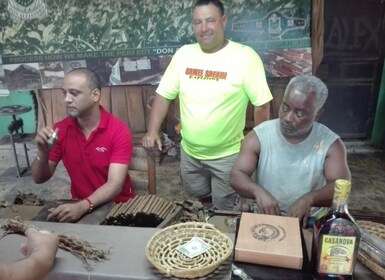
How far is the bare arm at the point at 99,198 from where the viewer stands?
170cm

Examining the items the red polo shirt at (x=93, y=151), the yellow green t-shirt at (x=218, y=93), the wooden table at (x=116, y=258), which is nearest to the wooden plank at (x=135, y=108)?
the yellow green t-shirt at (x=218, y=93)

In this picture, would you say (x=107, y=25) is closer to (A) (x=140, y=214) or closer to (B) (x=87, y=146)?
(B) (x=87, y=146)

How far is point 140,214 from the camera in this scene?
163 cm

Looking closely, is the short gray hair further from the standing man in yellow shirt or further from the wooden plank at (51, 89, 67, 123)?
the wooden plank at (51, 89, 67, 123)

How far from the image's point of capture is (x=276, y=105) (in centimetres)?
471

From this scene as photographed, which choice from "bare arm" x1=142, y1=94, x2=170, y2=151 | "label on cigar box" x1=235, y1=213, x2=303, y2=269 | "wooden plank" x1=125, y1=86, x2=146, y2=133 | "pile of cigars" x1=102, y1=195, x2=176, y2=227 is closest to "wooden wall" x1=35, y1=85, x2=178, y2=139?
"wooden plank" x1=125, y1=86, x2=146, y2=133

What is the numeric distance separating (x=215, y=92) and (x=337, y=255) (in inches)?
66.0

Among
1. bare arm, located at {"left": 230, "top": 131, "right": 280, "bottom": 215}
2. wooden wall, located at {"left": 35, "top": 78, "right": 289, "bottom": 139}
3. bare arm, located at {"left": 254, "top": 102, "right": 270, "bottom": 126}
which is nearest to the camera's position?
bare arm, located at {"left": 230, "top": 131, "right": 280, "bottom": 215}

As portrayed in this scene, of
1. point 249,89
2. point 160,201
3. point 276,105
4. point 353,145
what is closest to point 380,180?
point 353,145

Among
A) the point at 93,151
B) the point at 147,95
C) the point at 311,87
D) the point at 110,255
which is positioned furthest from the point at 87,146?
the point at 147,95

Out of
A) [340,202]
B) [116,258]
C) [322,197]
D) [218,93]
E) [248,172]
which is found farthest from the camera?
[218,93]

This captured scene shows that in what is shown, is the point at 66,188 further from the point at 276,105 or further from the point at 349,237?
the point at 349,237

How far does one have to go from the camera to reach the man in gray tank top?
6.05 feet

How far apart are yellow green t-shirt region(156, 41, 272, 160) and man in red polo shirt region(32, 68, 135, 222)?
1.93ft
